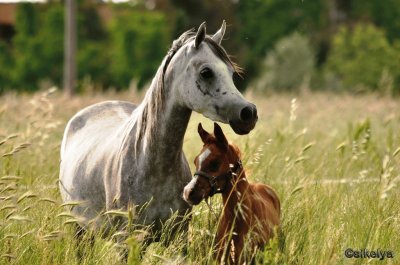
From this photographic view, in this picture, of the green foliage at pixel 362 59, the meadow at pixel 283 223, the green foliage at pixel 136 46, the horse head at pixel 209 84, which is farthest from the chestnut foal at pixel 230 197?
the green foliage at pixel 136 46

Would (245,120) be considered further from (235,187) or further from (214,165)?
(235,187)

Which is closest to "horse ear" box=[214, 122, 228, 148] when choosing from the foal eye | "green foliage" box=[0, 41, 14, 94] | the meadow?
the foal eye

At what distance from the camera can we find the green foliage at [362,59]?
113 feet


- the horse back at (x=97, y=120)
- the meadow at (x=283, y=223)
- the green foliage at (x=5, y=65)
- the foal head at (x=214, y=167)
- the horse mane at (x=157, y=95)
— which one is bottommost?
the green foliage at (x=5, y=65)

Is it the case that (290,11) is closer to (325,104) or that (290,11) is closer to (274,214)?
(325,104)

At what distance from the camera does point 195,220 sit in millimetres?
5520

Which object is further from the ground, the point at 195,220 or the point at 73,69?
the point at 195,220

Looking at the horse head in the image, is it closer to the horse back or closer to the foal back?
the foal back

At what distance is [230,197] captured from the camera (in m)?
5.02

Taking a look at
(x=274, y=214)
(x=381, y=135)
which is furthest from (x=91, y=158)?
(x=381, y=135)

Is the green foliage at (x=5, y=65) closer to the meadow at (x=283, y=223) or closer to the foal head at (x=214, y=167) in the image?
the meadow at (x=283, y=223)

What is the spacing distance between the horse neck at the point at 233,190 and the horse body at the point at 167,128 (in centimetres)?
25

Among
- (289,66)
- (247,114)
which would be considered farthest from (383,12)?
(247,114)

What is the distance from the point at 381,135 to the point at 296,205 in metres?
7.41
